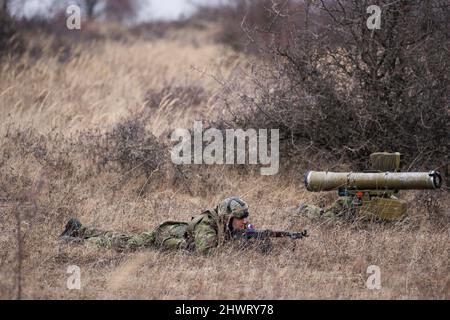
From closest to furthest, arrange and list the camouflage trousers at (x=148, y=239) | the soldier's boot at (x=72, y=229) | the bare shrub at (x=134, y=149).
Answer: the camouflage trousers at (x=148, y=239) → the soldier's boot at (x=72, y=229) → the bare shrub at (x=134, y=149)

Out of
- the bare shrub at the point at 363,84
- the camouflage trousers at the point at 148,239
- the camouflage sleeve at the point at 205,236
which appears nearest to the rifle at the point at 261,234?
the camouflage sleeve at the point at 205,236

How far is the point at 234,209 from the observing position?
6898 mm

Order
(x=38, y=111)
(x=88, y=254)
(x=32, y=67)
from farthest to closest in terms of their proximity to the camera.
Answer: (x=32, y=67) < (x=38, y=111) < (x=88, y=254)

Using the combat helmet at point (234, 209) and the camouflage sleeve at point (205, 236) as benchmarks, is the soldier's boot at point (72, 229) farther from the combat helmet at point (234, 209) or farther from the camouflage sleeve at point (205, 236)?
the combat helmet at point (234, 209)

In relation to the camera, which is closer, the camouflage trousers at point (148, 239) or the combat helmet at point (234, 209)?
the combat helmet at point (234, 209)

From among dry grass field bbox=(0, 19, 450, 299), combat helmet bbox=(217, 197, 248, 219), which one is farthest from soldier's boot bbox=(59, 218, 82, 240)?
combat helmet bbox=(217, 197, 248, 219)

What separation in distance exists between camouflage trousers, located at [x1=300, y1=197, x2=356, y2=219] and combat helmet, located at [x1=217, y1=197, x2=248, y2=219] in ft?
4.10

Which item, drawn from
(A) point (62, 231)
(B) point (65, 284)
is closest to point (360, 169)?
(A) point (62, 231)

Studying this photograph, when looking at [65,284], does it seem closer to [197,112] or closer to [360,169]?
[360,169]

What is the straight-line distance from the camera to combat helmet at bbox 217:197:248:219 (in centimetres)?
686

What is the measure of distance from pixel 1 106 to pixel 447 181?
6.71 meters

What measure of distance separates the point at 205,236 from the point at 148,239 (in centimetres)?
64

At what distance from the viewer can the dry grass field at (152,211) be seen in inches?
238
